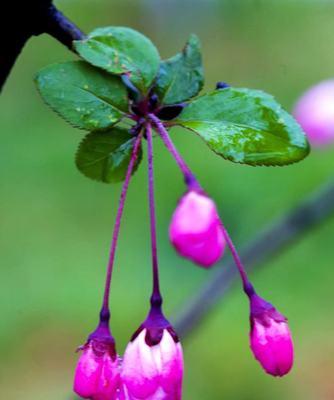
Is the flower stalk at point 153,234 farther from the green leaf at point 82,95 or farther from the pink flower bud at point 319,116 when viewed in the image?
the pink flower bud at point 319,116

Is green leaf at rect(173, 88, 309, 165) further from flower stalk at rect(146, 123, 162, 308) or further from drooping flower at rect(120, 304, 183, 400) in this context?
drooping flower at rect(120, 304, 183, 400)

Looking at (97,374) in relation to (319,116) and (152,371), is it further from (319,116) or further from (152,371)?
(319,116)

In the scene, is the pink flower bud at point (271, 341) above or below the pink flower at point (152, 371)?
above

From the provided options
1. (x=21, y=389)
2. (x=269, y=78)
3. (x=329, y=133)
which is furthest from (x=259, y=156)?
(x=269, y=78)

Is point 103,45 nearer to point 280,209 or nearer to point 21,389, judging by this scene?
point 21,389

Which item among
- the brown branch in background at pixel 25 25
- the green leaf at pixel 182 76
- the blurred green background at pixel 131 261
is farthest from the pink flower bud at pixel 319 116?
the brown branch in background at pixel 25 25

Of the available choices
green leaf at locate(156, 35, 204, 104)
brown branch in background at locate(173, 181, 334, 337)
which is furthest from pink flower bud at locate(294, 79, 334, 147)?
green leaf at locate(156, 35, 204, 104)
